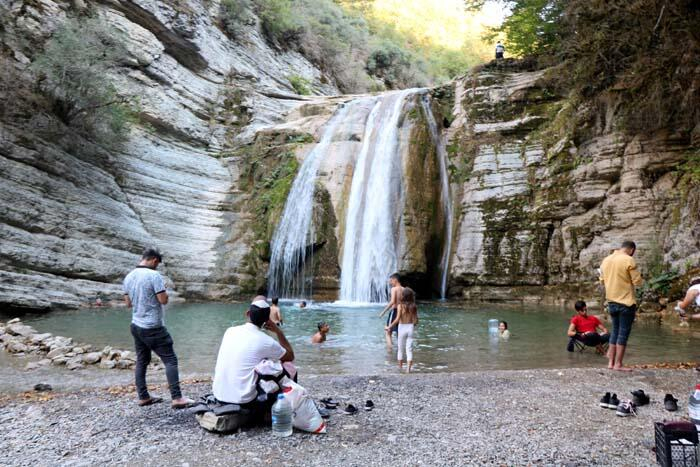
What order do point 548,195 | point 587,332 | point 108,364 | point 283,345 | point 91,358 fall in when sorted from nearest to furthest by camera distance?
point 283,345 < point 108,364 < point 91,358 < point 587,332 < point 548,195

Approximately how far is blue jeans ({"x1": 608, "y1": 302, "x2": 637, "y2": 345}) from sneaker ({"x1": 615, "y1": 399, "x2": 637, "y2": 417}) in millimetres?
2143

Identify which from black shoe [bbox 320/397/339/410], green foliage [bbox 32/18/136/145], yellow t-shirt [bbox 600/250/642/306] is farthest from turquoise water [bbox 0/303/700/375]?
green foliage [bbox 32/18/136/145]

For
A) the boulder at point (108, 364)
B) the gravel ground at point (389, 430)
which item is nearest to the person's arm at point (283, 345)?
the gravel ground at point (389, 430)

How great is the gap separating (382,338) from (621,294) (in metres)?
5.30

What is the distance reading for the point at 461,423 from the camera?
15.4 feet

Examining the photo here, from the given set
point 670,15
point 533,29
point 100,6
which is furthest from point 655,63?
point 100,6

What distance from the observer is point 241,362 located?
4.43 m

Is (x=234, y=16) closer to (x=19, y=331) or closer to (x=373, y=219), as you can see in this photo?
(x=373, y=219)

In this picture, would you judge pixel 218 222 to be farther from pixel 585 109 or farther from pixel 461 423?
pixel 461 423

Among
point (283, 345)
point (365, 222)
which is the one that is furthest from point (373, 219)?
point (283, 345)

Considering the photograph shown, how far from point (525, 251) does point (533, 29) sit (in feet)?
34.0

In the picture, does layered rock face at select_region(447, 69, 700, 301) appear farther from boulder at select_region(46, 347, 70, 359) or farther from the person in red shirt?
boulder at select_region(46, 347, 70, 359)

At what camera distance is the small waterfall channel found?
18578 mm

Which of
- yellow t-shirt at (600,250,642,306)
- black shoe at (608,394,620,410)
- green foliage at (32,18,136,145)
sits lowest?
black shoe at (608,394,620,410)
